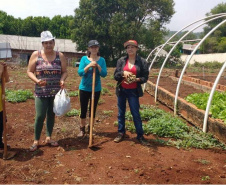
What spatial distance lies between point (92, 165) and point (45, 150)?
929mm

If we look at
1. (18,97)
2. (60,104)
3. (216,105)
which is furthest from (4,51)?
(216,105)

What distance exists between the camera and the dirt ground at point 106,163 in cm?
317

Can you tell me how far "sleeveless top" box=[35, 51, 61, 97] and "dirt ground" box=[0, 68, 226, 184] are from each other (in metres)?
0.90

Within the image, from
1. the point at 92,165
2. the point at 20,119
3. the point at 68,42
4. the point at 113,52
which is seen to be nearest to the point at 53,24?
the point at 68,42

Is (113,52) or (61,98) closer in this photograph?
(61,98)

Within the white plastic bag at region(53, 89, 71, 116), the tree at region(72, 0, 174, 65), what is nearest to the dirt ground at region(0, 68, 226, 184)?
the white plastic bag at region(53, 89, 71, 116)

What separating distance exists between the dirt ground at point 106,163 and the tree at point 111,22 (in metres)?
19.8

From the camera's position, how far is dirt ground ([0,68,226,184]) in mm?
3172

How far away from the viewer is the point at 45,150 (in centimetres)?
405

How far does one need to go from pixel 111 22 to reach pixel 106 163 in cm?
2171

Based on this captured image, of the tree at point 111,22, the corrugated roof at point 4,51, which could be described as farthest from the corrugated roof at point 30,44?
the corrugated roof at point 4,51

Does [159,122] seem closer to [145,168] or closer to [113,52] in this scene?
[145,168]

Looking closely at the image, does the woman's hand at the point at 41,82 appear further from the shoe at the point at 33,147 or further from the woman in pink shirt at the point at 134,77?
the woman in pink shirt at the point at 134,77

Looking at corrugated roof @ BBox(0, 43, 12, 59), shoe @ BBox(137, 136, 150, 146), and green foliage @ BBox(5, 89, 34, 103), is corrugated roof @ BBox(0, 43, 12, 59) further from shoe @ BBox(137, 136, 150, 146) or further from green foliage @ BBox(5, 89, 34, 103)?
green foliage @ BBox(5, 89, 34, 103)
